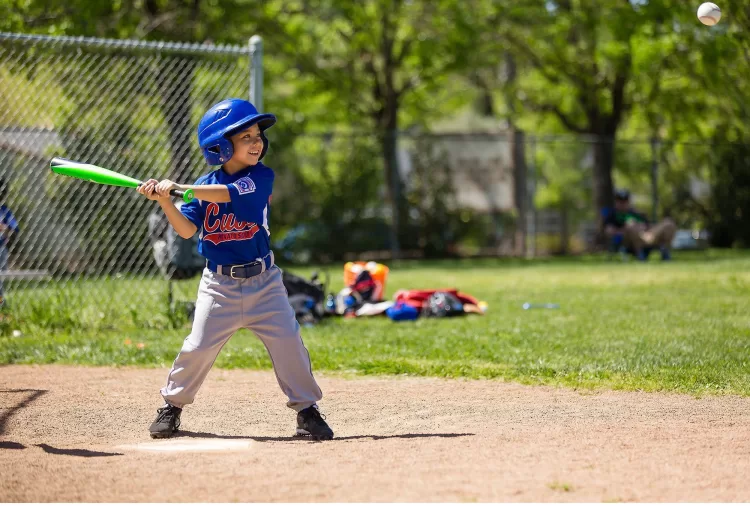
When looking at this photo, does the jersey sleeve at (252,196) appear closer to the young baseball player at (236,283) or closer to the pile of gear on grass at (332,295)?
the young baseball player at (236,283)

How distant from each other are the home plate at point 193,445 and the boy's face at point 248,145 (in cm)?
148

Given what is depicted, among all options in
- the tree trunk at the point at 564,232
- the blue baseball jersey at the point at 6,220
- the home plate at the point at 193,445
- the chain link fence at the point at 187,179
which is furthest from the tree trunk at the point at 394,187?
the home plate at the point at 193,445

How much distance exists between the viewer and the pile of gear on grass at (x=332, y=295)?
9461 mm

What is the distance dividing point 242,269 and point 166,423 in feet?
3.01

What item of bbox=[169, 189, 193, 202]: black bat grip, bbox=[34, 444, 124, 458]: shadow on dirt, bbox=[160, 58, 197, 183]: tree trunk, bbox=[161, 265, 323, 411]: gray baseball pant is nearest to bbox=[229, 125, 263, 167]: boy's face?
bbox=[169, 189, 193, 202]: black bat grip

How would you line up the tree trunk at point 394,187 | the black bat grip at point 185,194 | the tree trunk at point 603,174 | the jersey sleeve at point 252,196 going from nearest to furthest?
the black bat grip at point 185,194
the jersey sleeve at point 252,196
the tree trunk at point 394,187
the tree trunk at point 603,174

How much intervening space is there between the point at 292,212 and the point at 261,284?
14946 mm

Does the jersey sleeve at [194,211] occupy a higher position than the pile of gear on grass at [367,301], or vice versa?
the jersey sleeve at [194,211]

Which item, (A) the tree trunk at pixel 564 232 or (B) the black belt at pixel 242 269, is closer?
(B) the black belt at pixel 242 269

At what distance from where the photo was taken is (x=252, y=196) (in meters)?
5.07

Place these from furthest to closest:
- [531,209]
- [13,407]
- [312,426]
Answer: [531,209] < [13,407] < [312,426]

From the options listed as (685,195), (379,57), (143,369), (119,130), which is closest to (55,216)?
(119,130)

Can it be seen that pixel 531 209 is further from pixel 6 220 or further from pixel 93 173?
pixel 93 173

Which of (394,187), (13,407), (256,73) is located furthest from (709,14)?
(394,187)
